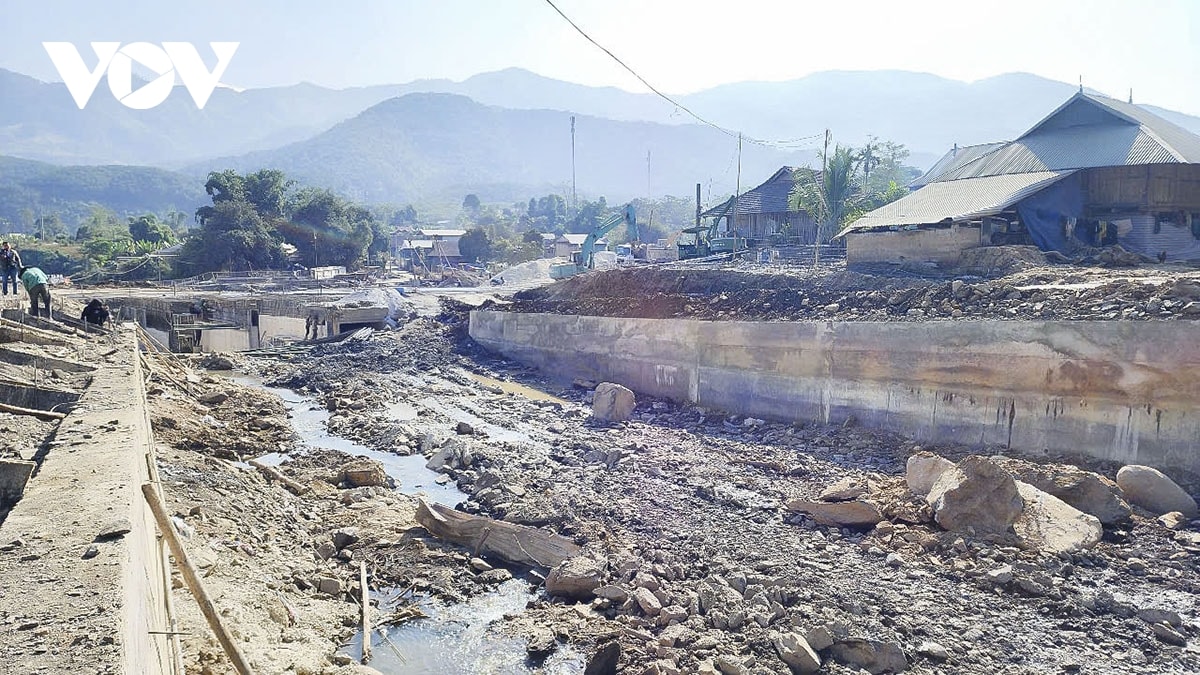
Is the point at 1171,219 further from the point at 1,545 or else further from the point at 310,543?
the point at 1,545

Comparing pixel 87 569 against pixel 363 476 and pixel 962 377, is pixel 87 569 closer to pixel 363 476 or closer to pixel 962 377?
pixel 363 476

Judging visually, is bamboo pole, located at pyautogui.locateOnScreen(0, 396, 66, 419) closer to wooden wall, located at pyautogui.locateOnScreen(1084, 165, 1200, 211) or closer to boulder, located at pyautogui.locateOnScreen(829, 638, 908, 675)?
boulder, located at pyautogui.locateOnScreen(829, 638, 908, 675)

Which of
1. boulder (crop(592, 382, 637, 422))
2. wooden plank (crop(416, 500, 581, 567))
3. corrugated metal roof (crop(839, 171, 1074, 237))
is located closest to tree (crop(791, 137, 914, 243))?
corrugated metal roof (crop(839, 171, 1074, 237))

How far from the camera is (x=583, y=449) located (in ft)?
51.4

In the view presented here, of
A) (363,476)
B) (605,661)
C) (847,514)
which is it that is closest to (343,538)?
(363,476)

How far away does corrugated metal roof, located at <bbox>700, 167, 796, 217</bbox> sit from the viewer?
37375 mm

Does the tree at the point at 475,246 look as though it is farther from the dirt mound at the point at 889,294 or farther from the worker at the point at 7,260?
the worker at the point at 7,260

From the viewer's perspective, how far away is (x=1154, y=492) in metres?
10.8

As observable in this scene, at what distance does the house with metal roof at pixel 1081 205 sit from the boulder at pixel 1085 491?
456 inches

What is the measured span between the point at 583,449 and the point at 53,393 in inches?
361

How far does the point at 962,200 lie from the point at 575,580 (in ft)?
65.1

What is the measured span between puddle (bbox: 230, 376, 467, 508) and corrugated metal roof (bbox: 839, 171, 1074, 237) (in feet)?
51.9

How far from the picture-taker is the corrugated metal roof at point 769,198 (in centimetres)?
3738

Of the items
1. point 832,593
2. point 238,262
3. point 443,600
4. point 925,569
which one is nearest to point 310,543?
point 443,600
